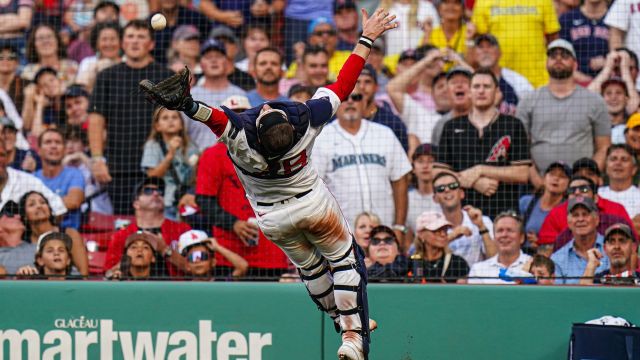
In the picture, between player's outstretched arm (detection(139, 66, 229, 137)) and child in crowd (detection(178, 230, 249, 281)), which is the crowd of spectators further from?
player's outstretched arm (detection(139, 66, 229, 137))

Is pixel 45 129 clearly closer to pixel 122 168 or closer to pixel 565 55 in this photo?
pixel 122 168

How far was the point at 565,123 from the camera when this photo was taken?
11266 mm

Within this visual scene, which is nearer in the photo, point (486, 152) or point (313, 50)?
point (486, 152)

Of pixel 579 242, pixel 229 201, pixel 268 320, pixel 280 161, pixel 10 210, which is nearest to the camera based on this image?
pixel 280 161

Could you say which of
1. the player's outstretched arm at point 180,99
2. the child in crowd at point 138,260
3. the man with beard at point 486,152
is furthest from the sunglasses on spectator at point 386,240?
the player's outstretched arm at point 180,99

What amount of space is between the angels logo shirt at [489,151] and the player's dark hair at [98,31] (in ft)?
13.7

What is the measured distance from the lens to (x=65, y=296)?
10273 millimetres

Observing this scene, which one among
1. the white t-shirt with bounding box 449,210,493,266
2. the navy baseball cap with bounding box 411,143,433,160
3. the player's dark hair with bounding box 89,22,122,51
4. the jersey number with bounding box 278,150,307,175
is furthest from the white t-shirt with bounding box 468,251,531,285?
the player's dark hair with bounding box 89,22,122,51

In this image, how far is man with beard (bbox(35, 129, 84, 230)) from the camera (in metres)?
11.7

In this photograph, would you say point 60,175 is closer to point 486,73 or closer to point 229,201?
point 229,201

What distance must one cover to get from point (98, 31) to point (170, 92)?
6225mm

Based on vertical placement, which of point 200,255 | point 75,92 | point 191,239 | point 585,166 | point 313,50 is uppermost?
point 313,50

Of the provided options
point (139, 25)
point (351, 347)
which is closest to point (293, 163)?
point (351, 347)

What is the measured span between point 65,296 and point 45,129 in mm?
2638
